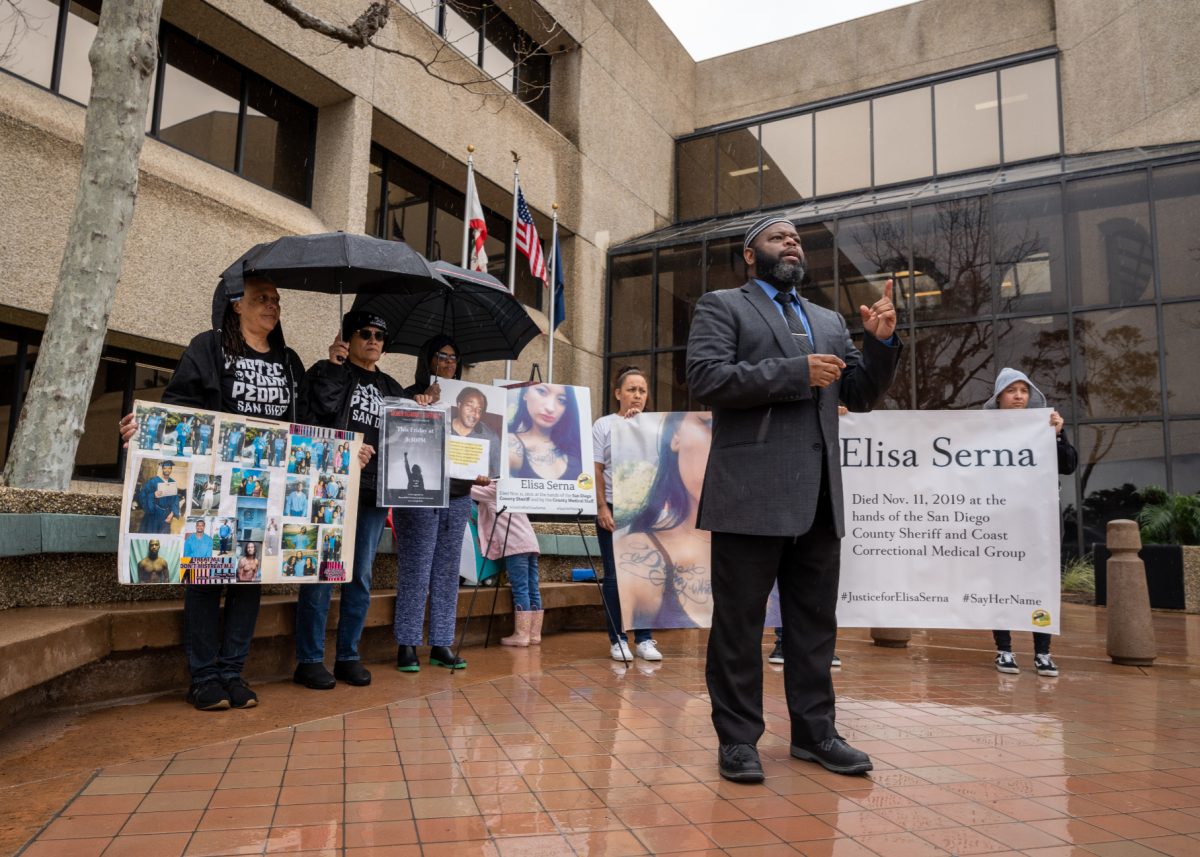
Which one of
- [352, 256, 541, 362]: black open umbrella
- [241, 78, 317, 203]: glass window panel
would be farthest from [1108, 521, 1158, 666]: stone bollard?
[241, 78, 317, 203]: glass window panel

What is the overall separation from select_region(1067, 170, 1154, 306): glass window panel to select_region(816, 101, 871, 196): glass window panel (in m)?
4.97

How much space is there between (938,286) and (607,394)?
6776mm

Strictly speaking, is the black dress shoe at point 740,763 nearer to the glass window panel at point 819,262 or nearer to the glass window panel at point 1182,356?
the glass window panel at point 1182,356

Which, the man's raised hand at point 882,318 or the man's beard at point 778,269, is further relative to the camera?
the man's beard at point 778,269

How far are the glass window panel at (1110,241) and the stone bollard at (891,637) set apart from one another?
10725mm

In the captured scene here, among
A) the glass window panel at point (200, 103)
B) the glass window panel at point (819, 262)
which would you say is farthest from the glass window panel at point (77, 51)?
the glass window panel at point (819, 262)

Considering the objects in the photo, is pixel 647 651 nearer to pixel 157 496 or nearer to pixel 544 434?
pixel 544 434

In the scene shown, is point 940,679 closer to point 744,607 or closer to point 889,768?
point 889,768

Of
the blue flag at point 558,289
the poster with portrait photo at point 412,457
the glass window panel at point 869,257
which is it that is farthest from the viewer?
the glass window panel at point 869,257

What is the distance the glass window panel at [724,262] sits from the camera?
18281 millimetres

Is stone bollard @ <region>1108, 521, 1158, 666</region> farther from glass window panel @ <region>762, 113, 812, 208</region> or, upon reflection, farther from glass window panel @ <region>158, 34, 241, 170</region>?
glass window panel @ <region>762, 113, 812, 208</region>

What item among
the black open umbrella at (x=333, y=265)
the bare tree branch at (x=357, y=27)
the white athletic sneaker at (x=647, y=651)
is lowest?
the white athletic sneaker at (x=647, y=651)

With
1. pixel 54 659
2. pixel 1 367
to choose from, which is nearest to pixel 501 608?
pixel 54 659

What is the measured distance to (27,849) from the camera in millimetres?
2445
